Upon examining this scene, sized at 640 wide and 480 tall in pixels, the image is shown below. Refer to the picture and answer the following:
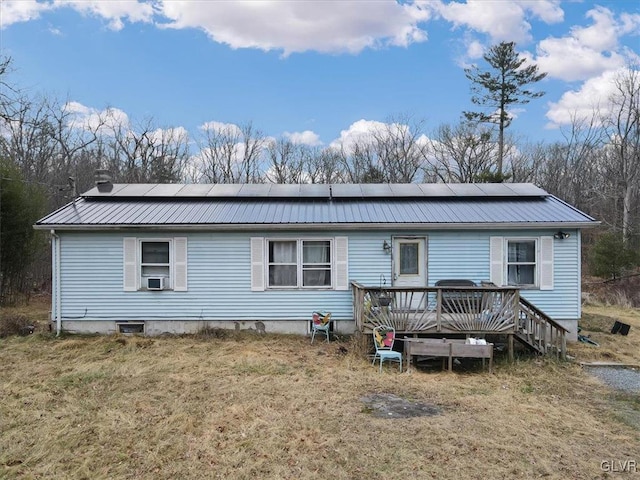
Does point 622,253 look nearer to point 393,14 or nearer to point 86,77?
point 393,14

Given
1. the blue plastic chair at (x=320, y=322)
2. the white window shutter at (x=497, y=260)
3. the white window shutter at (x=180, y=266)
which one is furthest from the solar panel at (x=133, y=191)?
the white window shutter at (x=497, y=260)

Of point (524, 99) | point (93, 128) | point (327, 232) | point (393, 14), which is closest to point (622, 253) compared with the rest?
point (524, 99)

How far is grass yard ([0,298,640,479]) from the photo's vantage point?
13.2 ft

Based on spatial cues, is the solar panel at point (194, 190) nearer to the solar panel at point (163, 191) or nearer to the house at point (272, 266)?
the solar panel at point (163, 191)

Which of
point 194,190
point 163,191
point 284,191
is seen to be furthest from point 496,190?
point 163,191

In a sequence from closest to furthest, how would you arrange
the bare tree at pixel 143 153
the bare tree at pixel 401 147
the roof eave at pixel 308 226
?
the roof eave at pixel 308 226 < the bare tree at pixel 143 153 < the bare tree at pixel 401 147

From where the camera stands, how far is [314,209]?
10.1m

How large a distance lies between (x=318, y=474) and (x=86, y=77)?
23.6 metres

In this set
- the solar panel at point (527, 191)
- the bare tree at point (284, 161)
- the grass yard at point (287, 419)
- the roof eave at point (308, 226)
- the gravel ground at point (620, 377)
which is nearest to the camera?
the grass yard at point (287, 419)

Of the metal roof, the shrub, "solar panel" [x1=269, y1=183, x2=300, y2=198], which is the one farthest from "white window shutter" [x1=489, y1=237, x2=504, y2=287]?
the shrub

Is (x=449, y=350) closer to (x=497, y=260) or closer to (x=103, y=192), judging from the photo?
(x=497, y=260)

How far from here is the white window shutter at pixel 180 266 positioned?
948 centimetres

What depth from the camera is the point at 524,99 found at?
1003 inches

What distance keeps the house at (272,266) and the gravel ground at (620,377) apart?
1.94 meters
